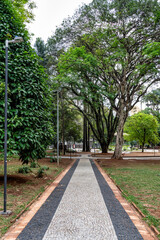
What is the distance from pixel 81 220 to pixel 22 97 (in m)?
5.00

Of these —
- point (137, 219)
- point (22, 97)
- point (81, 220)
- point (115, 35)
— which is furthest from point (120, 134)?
point (81, 220)

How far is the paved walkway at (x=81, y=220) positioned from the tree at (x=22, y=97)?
2150 millimetres

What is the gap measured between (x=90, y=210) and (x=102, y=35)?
13.6 metres

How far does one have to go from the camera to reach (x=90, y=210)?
4.93m

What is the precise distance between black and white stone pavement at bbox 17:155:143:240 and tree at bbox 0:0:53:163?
2.16 m

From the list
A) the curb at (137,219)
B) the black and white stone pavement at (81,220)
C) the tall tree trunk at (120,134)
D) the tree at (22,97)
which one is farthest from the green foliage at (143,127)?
the black and white stone pavement at (81,220)

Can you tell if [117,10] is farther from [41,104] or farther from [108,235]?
[108,235]

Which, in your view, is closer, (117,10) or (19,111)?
(19,111)

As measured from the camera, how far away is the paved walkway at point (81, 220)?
3568 millimetres

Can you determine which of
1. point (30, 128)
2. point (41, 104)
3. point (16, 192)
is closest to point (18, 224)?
point (16, 192)

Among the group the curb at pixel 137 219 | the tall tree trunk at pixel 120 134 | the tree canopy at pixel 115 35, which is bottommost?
the curb at pixel 137 219

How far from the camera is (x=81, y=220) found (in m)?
4.26

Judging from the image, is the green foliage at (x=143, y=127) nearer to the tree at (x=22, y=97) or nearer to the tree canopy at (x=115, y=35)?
the tree canopy at (x=115, y=35)

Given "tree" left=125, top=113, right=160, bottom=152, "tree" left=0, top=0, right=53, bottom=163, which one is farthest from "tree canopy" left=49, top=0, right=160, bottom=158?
"tree" left=125, top=113, right=160, bottom=152
